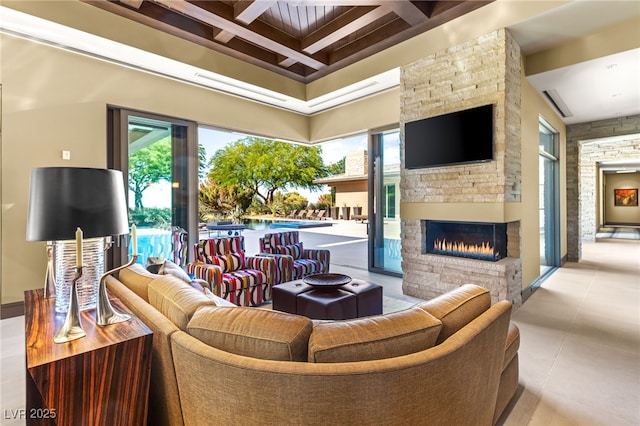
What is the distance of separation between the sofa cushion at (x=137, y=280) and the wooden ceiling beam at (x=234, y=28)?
2920 mm

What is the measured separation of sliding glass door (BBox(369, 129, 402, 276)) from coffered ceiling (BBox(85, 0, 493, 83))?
4.85ft

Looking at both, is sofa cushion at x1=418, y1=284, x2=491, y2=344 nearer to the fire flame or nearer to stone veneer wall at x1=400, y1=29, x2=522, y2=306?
stone veneer wall at x1=400, y1=29, x2=522, y2=306

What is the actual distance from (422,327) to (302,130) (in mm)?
5777

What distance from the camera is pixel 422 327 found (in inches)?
47.8

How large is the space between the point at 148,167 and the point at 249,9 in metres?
2.57

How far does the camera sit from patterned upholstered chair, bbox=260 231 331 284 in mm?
4398

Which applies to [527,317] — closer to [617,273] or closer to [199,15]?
[617,273]

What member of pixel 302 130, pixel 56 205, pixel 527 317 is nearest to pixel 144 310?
pixel 56 205

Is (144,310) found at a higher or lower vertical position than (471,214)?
lower

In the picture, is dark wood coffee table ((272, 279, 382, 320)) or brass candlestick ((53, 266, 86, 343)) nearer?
brass candlestick ((53, 266, 86, 343))

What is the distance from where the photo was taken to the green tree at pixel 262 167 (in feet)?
39.1

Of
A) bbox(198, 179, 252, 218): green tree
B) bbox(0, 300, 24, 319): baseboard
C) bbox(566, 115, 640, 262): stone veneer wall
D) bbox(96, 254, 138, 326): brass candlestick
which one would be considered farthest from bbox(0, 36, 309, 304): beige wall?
bbox(566, 115, 640, 262): stone veneer wall

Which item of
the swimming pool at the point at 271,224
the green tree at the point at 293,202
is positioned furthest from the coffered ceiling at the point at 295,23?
the green tree at the point at 293,202

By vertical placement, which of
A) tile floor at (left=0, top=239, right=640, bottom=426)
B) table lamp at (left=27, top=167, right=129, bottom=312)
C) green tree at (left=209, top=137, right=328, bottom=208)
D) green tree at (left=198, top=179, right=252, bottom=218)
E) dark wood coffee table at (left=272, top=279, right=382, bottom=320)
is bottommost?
tile floor at (left=0, top=239, right=640, bottom=426)
